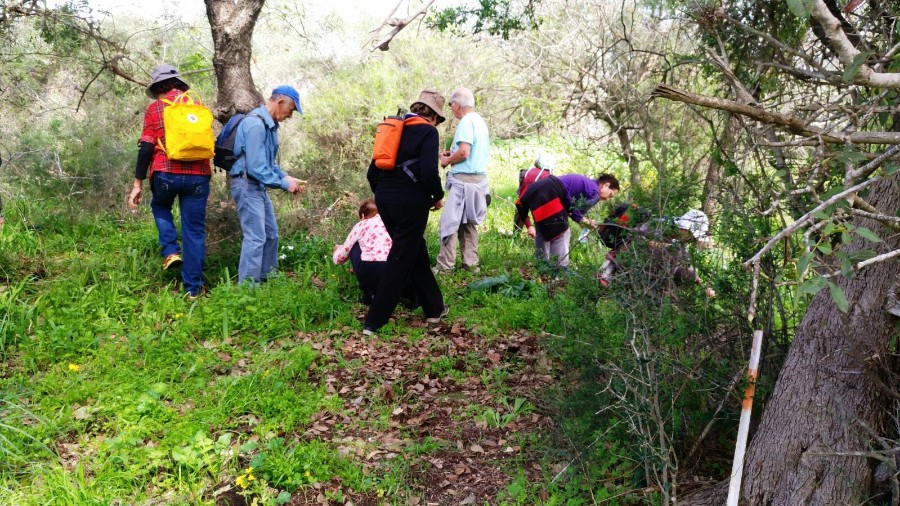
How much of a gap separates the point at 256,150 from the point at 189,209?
75 centimetres

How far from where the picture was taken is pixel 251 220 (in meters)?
6.09

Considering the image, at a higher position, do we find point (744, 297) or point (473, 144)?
point (473, 144)

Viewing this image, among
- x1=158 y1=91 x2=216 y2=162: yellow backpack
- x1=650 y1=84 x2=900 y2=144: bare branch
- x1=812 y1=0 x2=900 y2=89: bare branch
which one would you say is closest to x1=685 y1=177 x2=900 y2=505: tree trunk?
x1=650 y1=84 x2=900 y2=144: bare branch

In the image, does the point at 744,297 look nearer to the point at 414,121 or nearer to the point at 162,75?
the point at 414,121

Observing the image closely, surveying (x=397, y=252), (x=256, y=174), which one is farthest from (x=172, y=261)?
(x=397, y=252)

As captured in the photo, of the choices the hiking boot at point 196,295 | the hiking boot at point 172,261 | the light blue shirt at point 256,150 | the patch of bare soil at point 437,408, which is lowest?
the patch of bare soil at point 437,408

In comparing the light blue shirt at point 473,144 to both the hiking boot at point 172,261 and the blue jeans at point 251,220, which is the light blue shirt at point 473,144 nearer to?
the blue jeans at point 251,220

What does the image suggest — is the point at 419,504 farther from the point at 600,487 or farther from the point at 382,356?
the point at 382,356

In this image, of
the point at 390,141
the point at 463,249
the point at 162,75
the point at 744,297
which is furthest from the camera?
the point at 463,249

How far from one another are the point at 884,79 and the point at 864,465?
1.74 metres

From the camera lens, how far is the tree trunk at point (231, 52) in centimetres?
660

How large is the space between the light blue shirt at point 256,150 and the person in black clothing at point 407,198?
99 cm

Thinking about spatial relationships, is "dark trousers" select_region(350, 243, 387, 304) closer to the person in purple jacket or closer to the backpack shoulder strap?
the backpack shoulder strap

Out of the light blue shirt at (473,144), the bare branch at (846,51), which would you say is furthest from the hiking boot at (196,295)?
the bare branch at (846,51)
